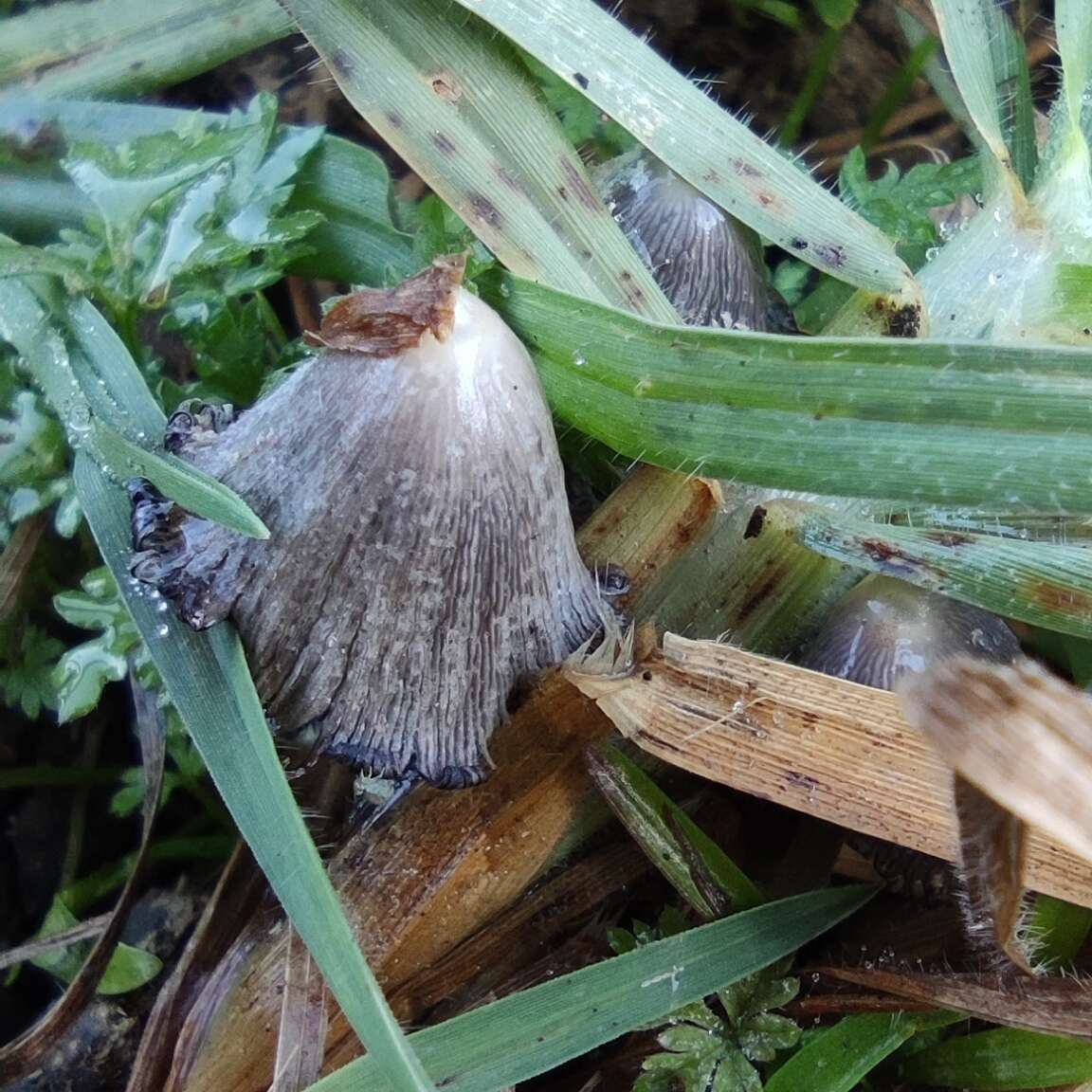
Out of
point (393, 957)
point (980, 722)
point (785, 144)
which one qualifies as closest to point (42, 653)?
point (393, 957)

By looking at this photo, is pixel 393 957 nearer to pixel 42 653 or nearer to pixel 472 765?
pixel 472 765

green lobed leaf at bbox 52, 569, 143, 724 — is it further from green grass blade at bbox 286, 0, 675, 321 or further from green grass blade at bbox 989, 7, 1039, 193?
green grass blade at bbox 989, 7, 1039, 193

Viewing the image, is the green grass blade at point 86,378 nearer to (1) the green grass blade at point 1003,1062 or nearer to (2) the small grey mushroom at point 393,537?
(2) the small grey mushroom at point 393,537

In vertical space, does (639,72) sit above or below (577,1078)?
above

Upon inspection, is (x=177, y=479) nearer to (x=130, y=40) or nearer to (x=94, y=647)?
(x=94, y=647)

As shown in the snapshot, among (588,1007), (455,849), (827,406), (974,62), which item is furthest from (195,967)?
(974,62)

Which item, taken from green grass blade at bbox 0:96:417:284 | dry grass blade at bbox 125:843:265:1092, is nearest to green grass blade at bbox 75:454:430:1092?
dry grass blade at bbox 125:843:265:1092
